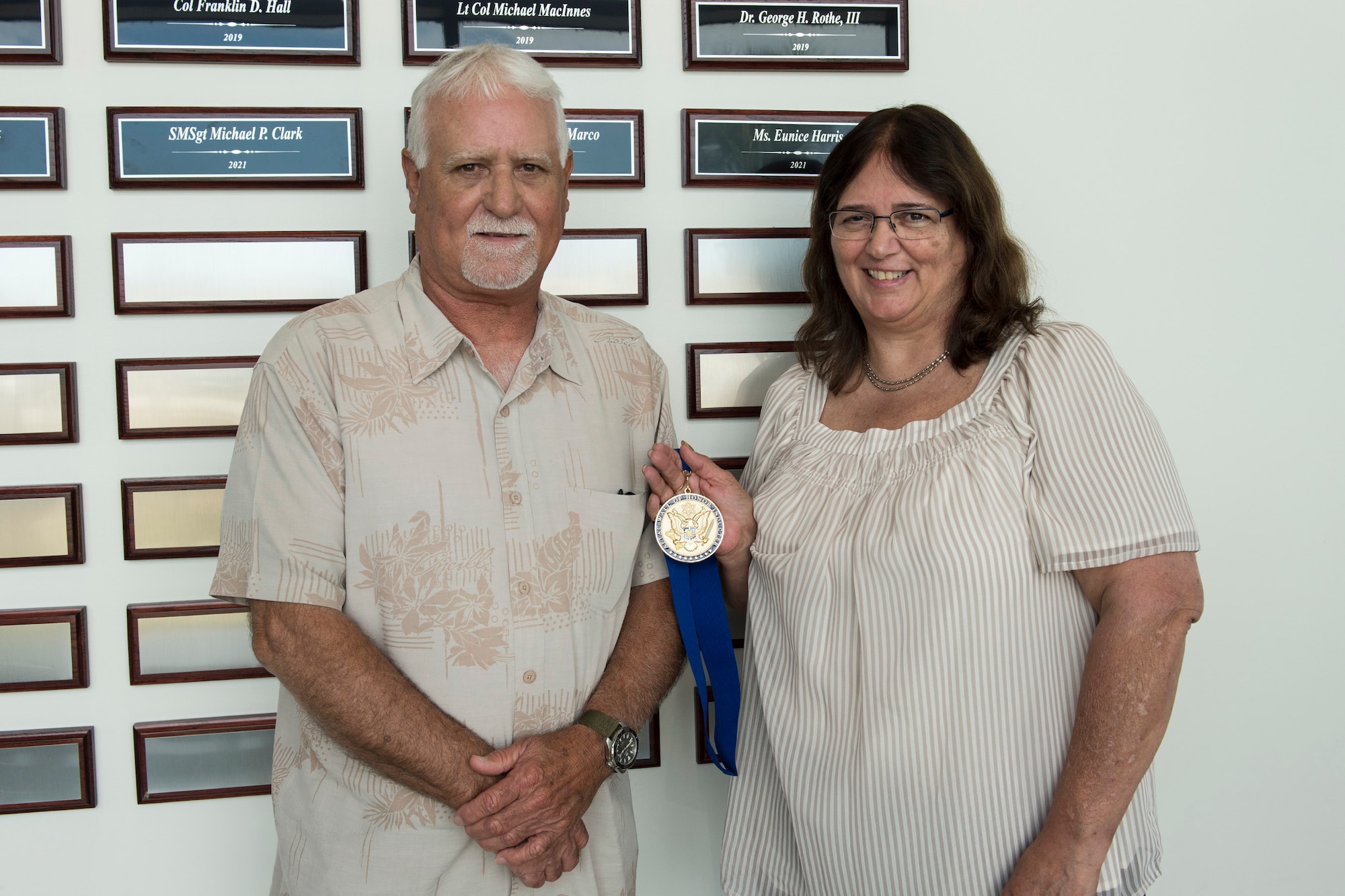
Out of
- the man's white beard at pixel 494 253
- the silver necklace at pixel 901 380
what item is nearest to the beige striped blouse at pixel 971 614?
the silver necklace at pixel 901 380

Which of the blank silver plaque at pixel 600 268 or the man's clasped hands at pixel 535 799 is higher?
the blank silver plaque at pixel 600 268

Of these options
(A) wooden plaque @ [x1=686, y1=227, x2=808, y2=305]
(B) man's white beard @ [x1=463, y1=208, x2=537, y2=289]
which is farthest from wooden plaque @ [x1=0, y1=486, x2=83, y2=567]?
(A) wooden plaque @ [x1=686, y1=227, x2=808, y2=305]

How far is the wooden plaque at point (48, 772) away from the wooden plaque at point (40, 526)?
0.38 meters

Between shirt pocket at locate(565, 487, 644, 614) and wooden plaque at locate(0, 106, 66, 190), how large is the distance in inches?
53.4

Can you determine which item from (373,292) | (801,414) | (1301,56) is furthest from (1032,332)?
(1301,56)

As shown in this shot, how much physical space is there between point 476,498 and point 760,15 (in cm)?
136

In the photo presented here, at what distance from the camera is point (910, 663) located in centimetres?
144

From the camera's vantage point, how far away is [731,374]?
216 cm

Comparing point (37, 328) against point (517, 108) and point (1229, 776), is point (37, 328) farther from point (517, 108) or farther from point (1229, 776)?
point (1229, 776)

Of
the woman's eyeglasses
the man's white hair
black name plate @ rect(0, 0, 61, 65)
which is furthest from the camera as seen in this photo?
black name plate @ rect(0, 0, 61, 65)

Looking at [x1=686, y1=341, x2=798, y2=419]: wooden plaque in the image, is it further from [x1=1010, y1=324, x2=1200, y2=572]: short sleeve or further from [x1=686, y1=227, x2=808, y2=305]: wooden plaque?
[x1=1010, y1=324, x2=1200, y2=572]: short sleeve

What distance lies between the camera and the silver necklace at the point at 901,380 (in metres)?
1.66

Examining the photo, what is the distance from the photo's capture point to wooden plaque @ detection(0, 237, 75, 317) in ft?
6.26

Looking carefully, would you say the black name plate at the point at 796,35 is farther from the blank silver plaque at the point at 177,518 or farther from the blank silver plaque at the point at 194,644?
the blank silver plaque at the point at 194,644
